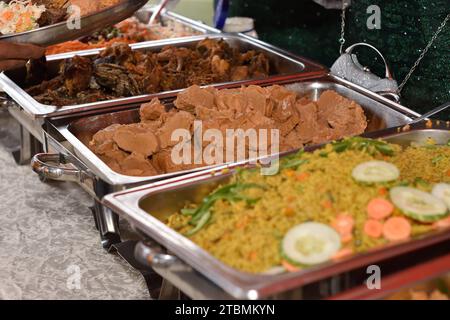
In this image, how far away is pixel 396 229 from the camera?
160cm

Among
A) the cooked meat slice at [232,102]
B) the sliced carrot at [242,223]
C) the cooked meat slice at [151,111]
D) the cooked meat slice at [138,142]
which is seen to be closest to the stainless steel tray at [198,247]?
the sliced carrot at [242,223]

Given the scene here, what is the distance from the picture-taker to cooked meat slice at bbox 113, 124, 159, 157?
7.50 ft

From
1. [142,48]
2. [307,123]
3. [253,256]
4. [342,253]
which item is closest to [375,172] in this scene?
[342,253]

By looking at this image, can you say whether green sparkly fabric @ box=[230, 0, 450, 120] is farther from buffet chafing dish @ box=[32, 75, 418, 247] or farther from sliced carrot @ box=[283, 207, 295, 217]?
sliced carrot @ box=[283, 207, 295, 217]

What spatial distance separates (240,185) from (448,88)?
1.41 m

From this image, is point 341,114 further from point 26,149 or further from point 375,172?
point 26,149

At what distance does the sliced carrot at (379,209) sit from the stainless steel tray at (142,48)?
130cm

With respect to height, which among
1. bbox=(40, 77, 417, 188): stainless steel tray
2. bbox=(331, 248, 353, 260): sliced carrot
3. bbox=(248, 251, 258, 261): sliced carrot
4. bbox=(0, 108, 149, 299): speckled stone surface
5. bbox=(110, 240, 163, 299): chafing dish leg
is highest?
bbox=(331, 248, 353, 260): sliced carrot

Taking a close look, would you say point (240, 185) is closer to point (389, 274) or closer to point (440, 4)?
point (389, 274)

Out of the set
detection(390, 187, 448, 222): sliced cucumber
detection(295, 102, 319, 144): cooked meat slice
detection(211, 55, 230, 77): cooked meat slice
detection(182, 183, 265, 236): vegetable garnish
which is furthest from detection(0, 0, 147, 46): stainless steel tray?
detection(390, 187, 448, 222): sliced cucumber

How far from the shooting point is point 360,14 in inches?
126

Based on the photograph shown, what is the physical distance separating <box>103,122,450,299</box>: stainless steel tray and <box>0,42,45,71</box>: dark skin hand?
45.6 inches

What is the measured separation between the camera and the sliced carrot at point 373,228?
160cm

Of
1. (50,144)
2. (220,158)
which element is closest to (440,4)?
(220,158)
